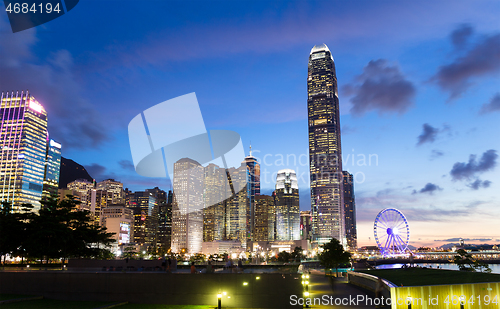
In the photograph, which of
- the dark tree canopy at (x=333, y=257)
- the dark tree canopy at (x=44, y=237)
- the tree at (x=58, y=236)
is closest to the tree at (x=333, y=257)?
the dark tree canopy at (x=333, y=257)

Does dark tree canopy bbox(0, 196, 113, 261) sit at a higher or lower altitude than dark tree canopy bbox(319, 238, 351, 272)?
higher

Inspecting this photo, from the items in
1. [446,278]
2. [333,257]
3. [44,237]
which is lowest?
[333,257]

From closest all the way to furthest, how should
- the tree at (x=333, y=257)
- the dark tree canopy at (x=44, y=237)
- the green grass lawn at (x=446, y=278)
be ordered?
the green grass lawn at (x=446, y=278) → the dark tree canopy at (x=44, y=237) → the tree at (x=333, y=257)

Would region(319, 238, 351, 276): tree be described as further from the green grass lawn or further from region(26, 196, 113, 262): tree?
region(26, 196, 113, 262): tree

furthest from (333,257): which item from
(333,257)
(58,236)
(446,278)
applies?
(58,236)

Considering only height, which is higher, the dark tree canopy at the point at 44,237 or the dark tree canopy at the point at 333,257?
the dark tree canopy at the point at 44,237

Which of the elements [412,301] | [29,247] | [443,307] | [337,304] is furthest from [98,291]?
[29,247]

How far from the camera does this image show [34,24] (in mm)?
16750

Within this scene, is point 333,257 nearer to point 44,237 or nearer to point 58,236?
point 58,236

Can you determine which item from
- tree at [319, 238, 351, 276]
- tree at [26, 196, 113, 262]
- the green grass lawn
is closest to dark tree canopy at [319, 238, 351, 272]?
tree at [319, 238, 351, 276]

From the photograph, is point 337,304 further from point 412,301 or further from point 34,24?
point 34,24

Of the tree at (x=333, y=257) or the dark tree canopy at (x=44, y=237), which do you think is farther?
the tree at (x=333, y=257)

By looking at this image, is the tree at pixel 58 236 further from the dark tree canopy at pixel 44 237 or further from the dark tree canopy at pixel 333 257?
the dark tree canopy at pixel 333 257

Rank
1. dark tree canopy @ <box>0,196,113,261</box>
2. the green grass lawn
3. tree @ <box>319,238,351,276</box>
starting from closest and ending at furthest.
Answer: the green grass lawn, dark tree canopy @ <box>0,196,113,261</box>, tree @ <box>319,238,351,276</box>
